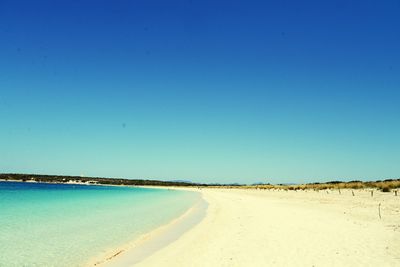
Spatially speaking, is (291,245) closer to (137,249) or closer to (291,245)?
(291,245)

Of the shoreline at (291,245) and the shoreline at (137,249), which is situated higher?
the shoreline at (291,245)

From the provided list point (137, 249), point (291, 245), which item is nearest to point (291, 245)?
point (291, 245)

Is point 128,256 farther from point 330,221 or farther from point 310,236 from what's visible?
point 330,221

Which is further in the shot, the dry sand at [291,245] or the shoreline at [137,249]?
the shoreline at [137,249]

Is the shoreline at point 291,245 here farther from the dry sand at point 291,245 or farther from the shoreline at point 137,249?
the shoreline at point 137,249

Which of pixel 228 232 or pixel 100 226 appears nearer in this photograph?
pixel 228 232

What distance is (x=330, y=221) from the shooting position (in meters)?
16.0

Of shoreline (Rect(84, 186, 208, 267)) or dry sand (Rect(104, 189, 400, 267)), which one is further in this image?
shoreline (Rect(84, 186, 208, 267))

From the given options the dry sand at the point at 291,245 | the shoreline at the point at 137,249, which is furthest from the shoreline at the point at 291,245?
the shoreline at the point at 137,249

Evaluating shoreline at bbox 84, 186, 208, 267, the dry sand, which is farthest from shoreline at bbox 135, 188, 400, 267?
shoreline at bbox 84, 186, 208, 267

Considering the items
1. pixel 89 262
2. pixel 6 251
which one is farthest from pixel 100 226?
pixel 89 262

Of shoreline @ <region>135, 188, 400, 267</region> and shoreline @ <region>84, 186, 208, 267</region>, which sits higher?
shoreline @ <region>135, 188, 400, 267</region>

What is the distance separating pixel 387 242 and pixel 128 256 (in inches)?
316

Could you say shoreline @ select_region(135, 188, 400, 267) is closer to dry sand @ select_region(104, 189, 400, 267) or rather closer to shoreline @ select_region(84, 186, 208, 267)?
dry sand @ select_region(104, 189, 400, 267)
